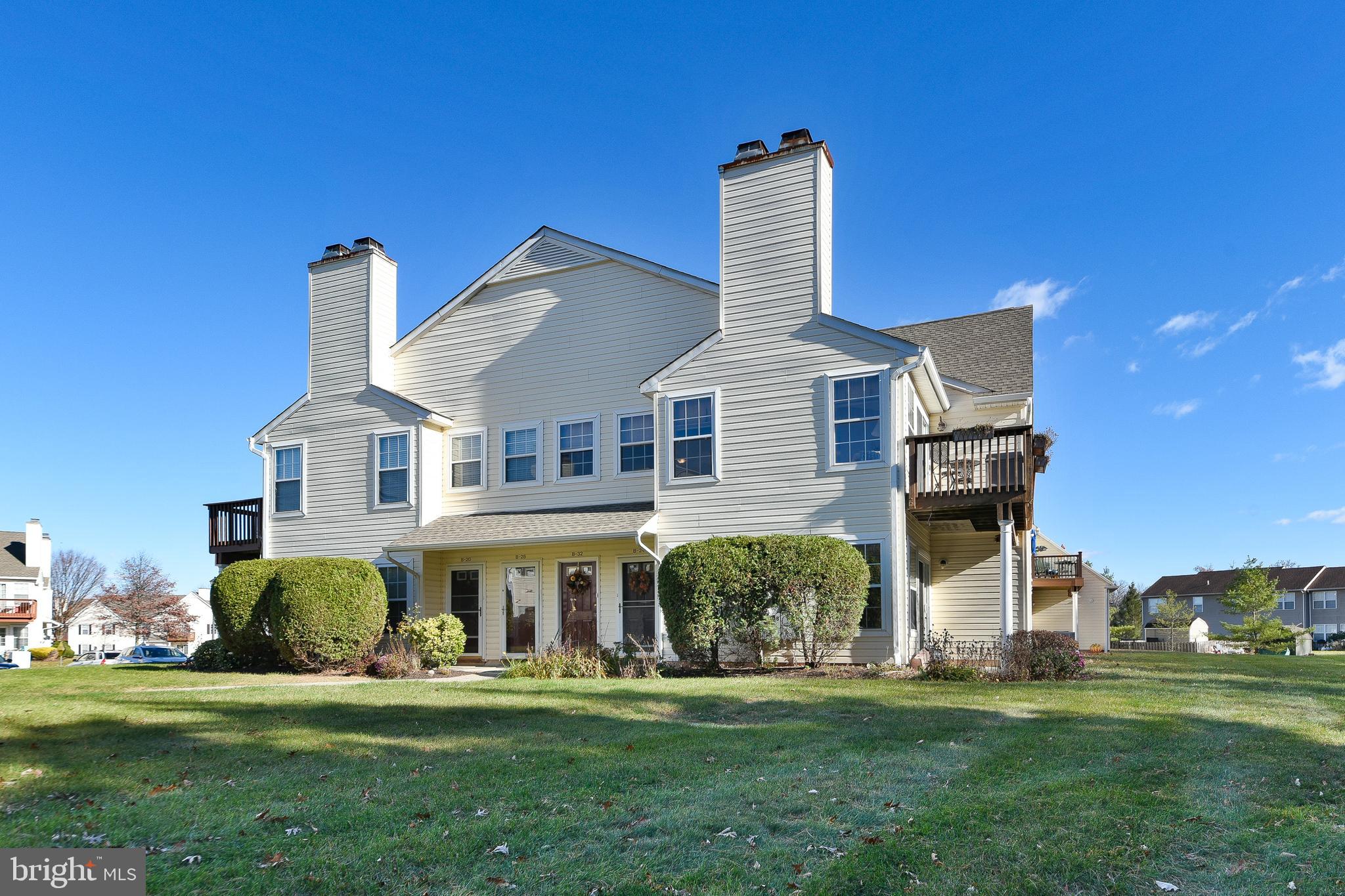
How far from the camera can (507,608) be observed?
63.6 ft

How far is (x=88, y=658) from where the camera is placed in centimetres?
4412

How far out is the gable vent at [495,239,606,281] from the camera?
1961 centimetres

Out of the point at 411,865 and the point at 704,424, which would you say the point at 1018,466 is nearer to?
the point at 704,424

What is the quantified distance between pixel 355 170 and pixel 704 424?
10.0 meters

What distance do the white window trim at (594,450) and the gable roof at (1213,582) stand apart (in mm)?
62414

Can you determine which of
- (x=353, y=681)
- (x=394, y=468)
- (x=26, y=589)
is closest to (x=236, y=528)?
(x=394, y=468)

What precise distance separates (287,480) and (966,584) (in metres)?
15.7

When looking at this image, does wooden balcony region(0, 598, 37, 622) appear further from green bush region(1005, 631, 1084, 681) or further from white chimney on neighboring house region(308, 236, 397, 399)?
green bush region(1005, 631, 1084, 681)

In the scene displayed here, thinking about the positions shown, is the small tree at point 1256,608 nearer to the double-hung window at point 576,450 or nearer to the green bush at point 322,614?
the double-hung window at point 576,450

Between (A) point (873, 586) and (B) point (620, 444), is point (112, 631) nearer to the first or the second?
(B) point (620, 444)

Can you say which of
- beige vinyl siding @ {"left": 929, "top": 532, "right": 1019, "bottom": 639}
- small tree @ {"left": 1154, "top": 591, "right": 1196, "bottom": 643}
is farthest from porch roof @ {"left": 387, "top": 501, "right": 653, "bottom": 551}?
small tree @ {"left": 1154, "top": 591, "right": 1196, "bottom": 643}

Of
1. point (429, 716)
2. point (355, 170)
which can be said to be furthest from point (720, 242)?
point (429, 716)

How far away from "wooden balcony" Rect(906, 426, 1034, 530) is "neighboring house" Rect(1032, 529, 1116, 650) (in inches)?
489

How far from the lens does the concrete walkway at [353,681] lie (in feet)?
43.2
